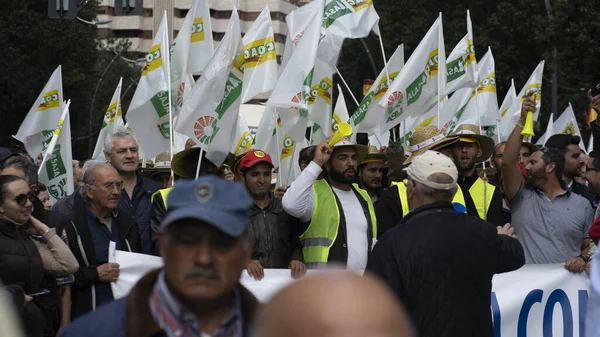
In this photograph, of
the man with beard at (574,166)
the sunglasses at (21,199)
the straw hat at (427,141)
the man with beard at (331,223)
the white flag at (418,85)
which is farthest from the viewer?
the white flag at (418,85)

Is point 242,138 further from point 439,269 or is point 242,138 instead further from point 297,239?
point 439,269

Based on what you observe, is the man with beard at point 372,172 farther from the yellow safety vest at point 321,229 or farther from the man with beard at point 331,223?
the yellow safety vest at point 321,229

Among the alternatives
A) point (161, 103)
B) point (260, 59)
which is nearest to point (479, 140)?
point (161, 103)

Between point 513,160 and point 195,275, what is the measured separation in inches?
219

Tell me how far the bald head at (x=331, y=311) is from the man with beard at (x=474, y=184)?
6418mm

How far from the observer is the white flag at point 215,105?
10289mm

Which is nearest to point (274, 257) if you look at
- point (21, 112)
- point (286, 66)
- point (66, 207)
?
point (66, 207)

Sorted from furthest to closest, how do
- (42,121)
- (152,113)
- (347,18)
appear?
1. (42,121)
2. (347,18)
3. (152,113)

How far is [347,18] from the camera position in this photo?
46.5 ft

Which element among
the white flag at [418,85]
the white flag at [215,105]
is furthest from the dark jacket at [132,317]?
the white flag at [418,85]

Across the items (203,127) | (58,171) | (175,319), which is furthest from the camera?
(58,171)

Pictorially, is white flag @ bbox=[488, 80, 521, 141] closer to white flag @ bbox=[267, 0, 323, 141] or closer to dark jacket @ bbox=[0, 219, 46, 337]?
white flag @ bbox=[267, 0, 323, 141]

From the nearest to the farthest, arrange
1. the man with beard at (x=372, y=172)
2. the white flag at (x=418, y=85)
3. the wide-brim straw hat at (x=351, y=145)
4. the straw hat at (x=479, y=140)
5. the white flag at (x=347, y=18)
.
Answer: the wide-brim straw hat at (x=351, y=145) < the straw hat at (x=479, y=140) < the man with beard at (x=372, y=172) < the white flag at (x=418, y=85) < the white flag at (x=347, y=18)

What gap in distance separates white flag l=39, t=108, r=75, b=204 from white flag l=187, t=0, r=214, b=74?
1679 millimetres
